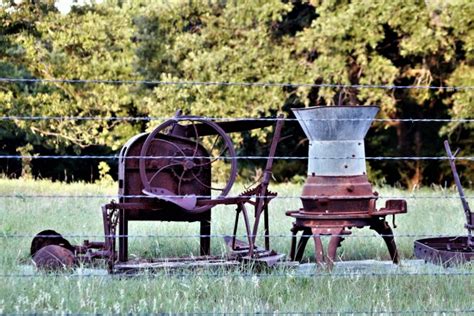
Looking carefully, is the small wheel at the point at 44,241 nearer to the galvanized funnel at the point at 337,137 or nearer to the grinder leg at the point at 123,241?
the grinder leg at the point at 123,241

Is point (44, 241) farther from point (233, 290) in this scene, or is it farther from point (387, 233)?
point (387, 233)

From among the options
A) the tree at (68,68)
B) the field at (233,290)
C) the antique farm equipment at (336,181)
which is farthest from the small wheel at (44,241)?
the tree at (68,68)

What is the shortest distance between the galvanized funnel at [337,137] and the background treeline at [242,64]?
9485 mm

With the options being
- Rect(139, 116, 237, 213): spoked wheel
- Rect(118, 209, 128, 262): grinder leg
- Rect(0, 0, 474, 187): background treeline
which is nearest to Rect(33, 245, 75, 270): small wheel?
Rect(118, 209, 128, 262): grinder leg

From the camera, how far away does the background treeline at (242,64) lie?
58.5 feet

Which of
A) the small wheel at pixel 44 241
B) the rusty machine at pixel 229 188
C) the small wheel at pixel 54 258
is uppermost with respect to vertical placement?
the rusty machine at pixel 229 188

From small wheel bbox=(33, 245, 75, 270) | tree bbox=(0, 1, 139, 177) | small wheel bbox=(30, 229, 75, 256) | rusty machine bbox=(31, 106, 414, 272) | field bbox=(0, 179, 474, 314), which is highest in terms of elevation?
tree bbox=(0, 1, 139, 177)

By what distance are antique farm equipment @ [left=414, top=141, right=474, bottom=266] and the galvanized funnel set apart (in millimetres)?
843

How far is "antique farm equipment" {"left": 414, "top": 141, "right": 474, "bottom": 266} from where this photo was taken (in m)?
7.26

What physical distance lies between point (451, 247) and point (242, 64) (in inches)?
508

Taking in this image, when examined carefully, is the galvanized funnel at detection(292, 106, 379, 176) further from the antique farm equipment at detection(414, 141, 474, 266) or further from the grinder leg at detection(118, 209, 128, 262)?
the grinder leg at detection(118, 209, 128, 262)

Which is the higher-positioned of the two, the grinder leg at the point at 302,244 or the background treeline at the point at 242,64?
the background treeline at the point at 242,64

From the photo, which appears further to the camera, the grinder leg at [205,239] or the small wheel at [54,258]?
the grinder leg at [205,239]

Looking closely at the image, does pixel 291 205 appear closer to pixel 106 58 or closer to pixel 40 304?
pixel 40 304
